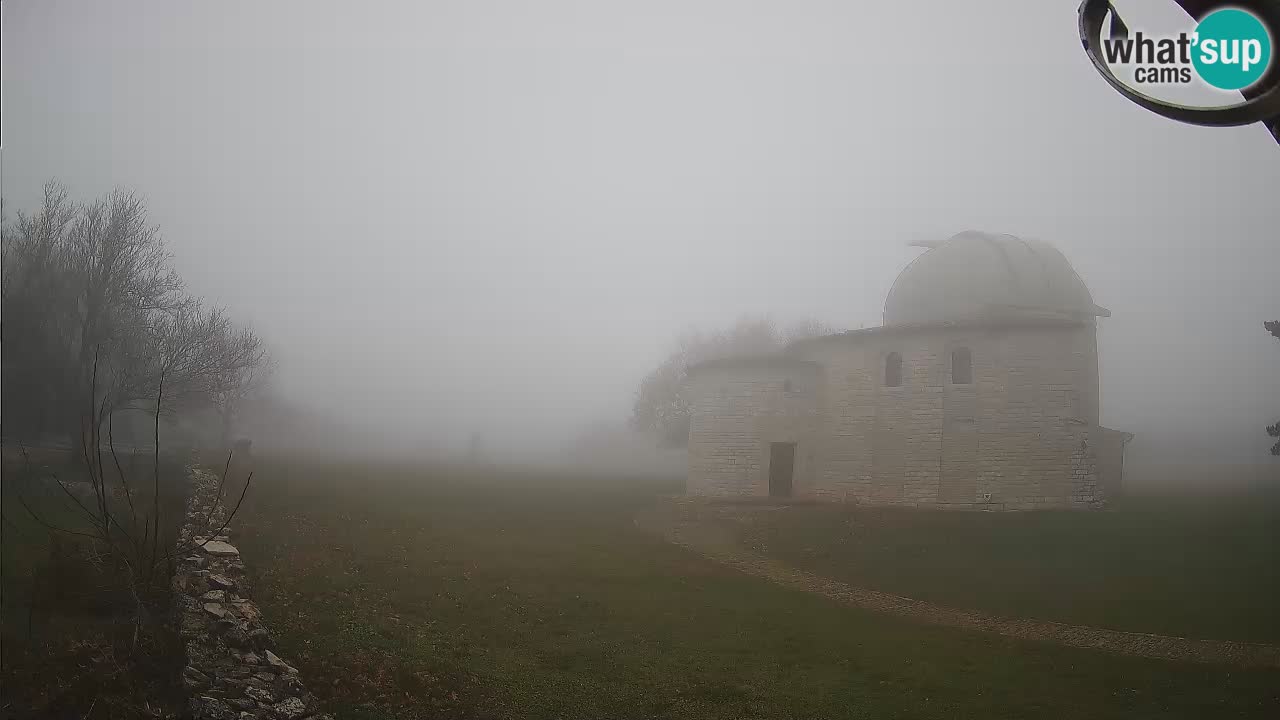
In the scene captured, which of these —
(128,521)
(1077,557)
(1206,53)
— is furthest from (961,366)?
(128,521)

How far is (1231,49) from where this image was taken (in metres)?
2.50

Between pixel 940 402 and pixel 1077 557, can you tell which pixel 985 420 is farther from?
pixel 1077 557

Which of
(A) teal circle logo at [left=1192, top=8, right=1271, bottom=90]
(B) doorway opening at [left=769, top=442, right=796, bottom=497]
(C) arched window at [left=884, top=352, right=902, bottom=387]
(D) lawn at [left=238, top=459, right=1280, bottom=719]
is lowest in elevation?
(D) lawn at [left=238, top=459, right=1280, bottom=719]

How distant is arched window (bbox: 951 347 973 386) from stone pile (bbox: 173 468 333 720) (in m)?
23.3

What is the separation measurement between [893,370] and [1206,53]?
82.2 ft

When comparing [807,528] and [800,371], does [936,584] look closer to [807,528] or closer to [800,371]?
[807,528]

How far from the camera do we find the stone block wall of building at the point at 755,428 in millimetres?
28688

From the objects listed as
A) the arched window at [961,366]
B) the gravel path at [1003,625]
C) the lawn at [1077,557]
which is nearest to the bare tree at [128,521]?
the gravel path at [1003,625]

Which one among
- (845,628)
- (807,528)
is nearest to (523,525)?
(807,528)

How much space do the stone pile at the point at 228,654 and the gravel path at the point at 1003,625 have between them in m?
11.0

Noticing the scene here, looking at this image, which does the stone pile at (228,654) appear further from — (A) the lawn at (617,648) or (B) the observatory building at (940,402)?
(B) the observatory building at (940,402)

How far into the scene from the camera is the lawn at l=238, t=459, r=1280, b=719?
8828 millimetres

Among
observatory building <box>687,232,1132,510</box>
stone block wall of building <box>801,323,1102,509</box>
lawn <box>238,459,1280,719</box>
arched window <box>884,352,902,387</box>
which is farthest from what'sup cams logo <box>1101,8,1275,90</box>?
arched window <box>884,352,902,387</box>

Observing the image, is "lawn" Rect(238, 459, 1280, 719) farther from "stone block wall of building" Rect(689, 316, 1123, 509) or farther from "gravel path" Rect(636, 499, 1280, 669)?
"stone block wall of building" Rect(689, 316, 1123, 509)
